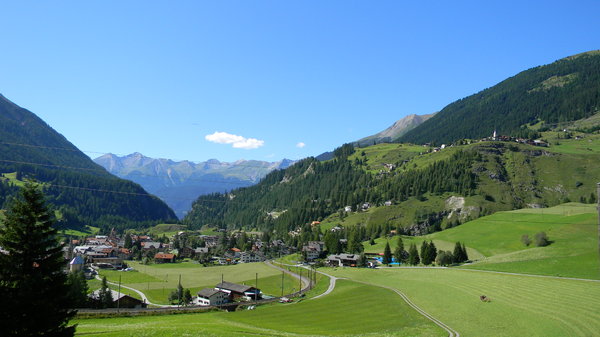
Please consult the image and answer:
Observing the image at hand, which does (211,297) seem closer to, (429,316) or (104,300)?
→ (104,300)

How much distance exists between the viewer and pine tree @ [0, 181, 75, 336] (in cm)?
2306

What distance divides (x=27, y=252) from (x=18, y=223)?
1.91 m

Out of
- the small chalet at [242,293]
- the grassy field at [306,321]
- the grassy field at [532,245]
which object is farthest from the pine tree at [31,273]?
the grassy field at [532,245]

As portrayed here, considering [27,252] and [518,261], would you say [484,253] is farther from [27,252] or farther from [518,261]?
[27,252]

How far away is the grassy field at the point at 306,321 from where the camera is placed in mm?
39531

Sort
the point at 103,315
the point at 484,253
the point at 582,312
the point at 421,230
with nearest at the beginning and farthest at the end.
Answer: the point at 582,312 → the point at 103,315 → the point at 484,253 → the point at 421,230

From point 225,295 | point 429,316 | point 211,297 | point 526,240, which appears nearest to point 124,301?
point 211,297

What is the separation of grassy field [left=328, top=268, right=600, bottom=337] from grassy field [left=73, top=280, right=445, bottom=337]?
427 cm

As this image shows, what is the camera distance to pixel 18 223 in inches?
975

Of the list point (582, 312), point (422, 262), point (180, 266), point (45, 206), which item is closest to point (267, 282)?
point (422, 262)

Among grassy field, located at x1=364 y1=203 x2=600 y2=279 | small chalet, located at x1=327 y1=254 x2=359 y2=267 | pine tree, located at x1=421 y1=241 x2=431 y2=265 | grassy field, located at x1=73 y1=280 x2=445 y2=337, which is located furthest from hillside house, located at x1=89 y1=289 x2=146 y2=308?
pine tree, located at x1=421 y1=241 x2=431 y2=265

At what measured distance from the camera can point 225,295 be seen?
8819 centimetres

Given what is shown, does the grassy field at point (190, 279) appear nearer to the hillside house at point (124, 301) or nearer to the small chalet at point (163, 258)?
the hillside house at point (124, 301)

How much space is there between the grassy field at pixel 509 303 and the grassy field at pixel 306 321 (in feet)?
14.0
